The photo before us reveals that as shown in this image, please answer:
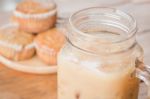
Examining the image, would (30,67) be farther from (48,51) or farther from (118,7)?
(118,7)

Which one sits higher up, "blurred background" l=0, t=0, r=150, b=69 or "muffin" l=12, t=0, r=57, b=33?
"muffin" l=12, t=0, r=57, b=33

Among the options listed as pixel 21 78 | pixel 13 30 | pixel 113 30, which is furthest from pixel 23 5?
pixel 113 30

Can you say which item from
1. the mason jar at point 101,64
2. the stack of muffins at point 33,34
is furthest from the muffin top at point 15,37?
the mason jar at point 101,64

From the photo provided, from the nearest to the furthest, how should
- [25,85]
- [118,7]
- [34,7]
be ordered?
[25,85]
[34,7]
[118,7]

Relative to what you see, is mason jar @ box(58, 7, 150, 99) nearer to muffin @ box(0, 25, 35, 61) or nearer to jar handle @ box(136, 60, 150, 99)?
jar handle @ box(136, 60, 150, 99)

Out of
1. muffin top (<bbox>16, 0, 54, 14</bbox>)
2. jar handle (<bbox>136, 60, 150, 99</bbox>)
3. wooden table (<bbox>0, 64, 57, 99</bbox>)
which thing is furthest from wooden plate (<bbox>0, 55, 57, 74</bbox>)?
jar handle (<bbox>136, 60, 150, 99</bbox>)

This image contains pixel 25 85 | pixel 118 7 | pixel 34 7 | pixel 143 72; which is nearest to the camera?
pixel 143 72

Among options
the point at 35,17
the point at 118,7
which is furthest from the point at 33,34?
the point at 118,7
